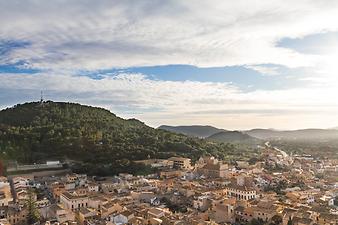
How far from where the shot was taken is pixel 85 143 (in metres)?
33.0

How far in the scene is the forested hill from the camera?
1219 inches

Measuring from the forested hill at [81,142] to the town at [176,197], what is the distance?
2232mm

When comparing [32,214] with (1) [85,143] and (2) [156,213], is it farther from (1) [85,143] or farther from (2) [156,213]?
(1) [85,143]

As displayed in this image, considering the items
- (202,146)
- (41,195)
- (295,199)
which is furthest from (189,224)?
(202,146)

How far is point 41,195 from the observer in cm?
2158

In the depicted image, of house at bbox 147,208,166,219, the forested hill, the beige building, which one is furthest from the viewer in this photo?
the forested hill

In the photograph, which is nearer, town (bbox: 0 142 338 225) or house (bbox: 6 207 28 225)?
town (bbox: 0 142 338 225)

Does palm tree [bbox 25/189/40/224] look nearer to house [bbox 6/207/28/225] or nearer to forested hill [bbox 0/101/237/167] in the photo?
house [bbox 6/207/28/225]

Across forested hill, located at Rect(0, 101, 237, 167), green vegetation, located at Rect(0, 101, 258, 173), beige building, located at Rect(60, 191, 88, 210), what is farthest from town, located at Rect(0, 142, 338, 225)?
forested hill, located at Rect(0, 101, 237, 167)

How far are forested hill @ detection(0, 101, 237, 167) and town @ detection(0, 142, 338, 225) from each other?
223 centimetres

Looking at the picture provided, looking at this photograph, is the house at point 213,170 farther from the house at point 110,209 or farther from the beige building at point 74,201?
the house at point 110,209

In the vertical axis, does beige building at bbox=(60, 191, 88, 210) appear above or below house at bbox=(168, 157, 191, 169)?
below

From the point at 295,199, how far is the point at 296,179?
624 centimetres

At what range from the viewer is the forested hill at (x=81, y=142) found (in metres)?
31.0
